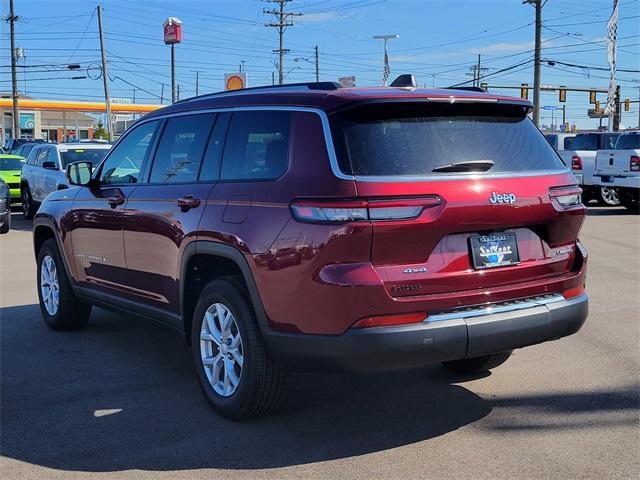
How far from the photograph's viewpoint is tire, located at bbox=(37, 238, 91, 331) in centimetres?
674

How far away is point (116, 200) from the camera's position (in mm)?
5770

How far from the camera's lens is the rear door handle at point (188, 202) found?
4.75 m

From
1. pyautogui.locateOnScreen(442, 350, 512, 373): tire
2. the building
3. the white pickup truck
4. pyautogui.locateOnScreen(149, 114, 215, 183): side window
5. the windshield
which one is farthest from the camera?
the building

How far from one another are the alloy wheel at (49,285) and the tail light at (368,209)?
3879 millimetres

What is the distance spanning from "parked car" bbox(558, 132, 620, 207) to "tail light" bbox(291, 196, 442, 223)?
1602 centimetres

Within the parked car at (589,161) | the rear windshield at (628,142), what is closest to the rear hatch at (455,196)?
the rear windshield at (628,142)

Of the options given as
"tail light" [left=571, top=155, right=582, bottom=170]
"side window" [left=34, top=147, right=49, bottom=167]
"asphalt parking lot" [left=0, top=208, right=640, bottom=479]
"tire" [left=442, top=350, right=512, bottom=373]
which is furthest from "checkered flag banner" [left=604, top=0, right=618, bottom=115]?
"tire" [left=442, top=350, right=512, bottom=373]

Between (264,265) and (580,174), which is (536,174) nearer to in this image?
(264,265)

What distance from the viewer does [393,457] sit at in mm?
3998

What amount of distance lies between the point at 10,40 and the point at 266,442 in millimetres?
55916

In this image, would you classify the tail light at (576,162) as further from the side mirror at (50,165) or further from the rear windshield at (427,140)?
the rear windshield at (427,140)

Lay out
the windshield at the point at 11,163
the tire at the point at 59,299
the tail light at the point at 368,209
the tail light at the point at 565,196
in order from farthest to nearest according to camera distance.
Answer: the windshield at the point at 11,163 → the tire at the point at 59,299 → the tail light at the point at 565,196 → the tail light at the point at 368,209

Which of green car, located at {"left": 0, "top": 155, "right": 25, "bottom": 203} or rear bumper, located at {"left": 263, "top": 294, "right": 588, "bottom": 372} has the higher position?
green car, located at {"left": 0, "top": 155, "right": 25, "bottom": 203}

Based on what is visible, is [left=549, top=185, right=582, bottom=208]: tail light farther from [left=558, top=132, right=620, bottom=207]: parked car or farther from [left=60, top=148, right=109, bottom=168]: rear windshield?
[left=558, top=132, right=620, bottom=207]: parked car
